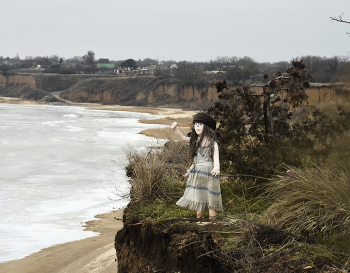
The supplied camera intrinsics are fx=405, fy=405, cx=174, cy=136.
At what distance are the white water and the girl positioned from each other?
239 centimetres

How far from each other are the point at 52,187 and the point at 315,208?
10611mm

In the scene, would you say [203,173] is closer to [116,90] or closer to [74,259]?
[74,259]

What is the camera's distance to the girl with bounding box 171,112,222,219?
218 inches

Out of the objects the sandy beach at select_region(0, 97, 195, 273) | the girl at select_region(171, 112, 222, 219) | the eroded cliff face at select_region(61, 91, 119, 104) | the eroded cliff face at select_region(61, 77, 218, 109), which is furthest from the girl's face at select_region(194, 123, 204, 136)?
the eroded cliff face at select_region(61, 91, 119, 104)

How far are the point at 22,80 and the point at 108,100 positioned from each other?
30690 millimetres

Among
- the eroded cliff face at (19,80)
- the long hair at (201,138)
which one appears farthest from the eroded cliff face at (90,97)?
the long hair at (201,138)

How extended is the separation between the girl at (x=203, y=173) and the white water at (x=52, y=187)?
2389mm

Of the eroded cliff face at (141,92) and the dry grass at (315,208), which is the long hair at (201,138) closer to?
the dry grass at (315,208)

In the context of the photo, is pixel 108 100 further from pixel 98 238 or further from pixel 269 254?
pixel 269 254

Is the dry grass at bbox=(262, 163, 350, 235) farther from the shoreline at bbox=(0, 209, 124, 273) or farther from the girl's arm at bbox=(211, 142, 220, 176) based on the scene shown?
the shoreline at bbox=(0, 209, 124, 273)

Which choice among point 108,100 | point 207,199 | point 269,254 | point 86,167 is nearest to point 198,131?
point 207,199

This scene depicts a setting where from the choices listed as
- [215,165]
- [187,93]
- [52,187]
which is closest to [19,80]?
[187,93]

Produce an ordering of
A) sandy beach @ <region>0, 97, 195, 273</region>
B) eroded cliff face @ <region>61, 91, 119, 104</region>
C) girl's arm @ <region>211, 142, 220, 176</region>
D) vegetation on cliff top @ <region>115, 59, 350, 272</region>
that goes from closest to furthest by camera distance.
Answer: vegetation on cliff top @ <region>115, 59, 350, 272</region>
girl's arm @ <region>211, 142, 220, 176</region>
sandy beach @ <region>0, 97, 195, 273</region>
eroded cliff face @ <region>61, 91, 119, 104</region>

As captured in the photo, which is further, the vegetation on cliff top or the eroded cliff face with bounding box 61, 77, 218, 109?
the eroded cliff face with bounding box 61, 77, 218, 109
